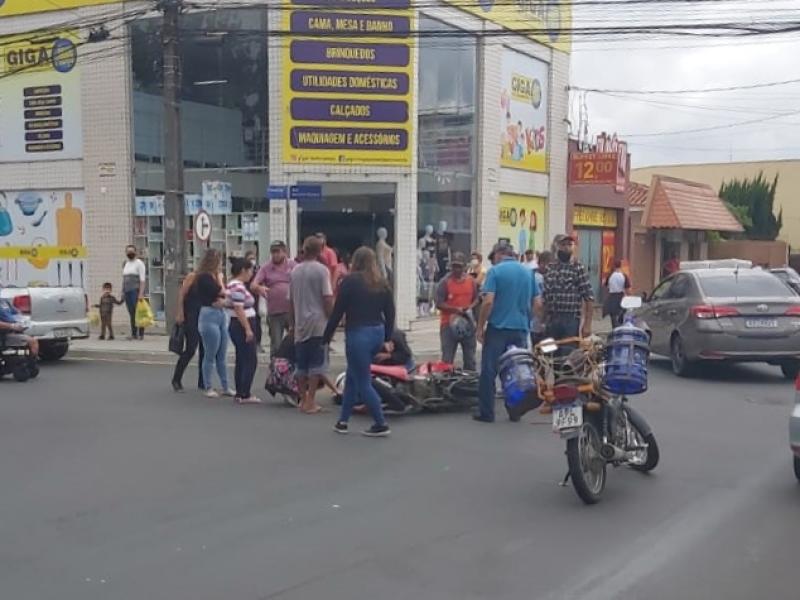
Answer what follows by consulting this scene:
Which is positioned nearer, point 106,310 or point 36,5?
point 106,310

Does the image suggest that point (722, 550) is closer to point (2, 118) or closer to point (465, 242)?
point (465, 242)

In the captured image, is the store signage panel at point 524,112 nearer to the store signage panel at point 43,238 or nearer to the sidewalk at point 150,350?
the sidewalk at point 150,350

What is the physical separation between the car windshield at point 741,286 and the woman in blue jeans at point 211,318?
666 centimetres

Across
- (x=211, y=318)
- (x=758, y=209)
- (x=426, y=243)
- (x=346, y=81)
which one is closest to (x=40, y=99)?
(x=346, y=81)

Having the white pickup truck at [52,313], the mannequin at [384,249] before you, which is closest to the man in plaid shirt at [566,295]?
the white pickup truck at [52,313]

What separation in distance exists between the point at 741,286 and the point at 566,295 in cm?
437

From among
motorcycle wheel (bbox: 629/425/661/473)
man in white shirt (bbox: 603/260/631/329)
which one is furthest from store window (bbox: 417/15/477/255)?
motorcycle wheel (bbox: 629/425/661/473)

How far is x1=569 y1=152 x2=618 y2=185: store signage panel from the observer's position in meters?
23.8

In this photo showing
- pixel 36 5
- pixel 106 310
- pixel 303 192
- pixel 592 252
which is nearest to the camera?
pixel 303 192

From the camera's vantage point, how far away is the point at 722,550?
543 centimetres

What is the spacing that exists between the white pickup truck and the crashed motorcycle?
6541 millimetres

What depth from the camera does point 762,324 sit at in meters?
12.1

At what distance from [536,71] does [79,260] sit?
12068 mm

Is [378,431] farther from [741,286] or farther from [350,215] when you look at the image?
[350,215]
